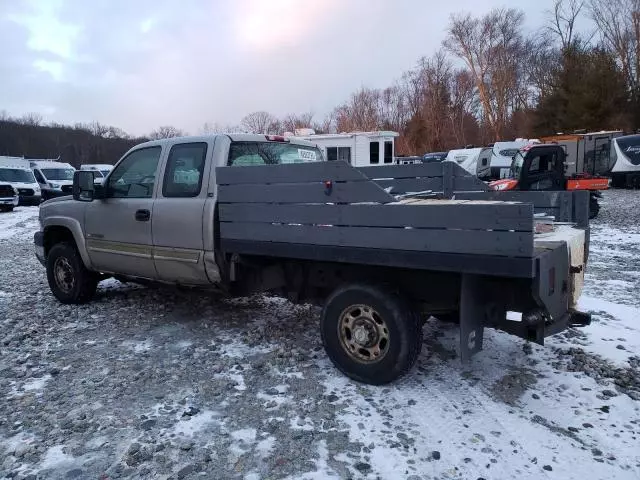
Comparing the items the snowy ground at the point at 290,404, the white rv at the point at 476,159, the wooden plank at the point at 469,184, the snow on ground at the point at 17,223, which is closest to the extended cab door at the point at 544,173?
the snowy ground at the point at 290,404

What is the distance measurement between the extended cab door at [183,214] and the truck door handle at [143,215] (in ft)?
0.33

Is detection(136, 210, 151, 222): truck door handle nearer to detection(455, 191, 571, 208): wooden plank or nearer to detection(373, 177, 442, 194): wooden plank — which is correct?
detection(373, 177, 442, 194): wooden plank

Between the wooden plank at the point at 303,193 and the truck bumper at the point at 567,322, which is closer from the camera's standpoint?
the truck bumper at the point at 567,322

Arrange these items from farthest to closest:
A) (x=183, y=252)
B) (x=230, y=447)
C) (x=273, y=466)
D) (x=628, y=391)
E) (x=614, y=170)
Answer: (x=614, y=170)
(x=183, y=252)
(x=628, y=391)
(x=230, y=447)
(x=273, y=466)

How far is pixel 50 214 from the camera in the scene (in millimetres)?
6453

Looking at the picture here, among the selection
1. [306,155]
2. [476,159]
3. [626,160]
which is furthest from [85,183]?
[476,159]

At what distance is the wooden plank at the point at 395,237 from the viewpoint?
3047 mm

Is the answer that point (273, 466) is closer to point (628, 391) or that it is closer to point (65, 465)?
point (65, 465)

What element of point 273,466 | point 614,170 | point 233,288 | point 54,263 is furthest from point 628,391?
point 614,170

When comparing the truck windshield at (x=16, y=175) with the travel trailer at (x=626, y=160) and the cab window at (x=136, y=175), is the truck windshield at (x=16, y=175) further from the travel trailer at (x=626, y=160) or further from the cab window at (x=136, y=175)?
the travel trailer at (x=626, y=160)

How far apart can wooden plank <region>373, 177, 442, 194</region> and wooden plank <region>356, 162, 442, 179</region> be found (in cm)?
4

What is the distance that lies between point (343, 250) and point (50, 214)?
182 inches

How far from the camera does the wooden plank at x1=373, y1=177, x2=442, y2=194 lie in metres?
5.30

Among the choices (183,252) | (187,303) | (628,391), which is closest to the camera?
(628,391)
